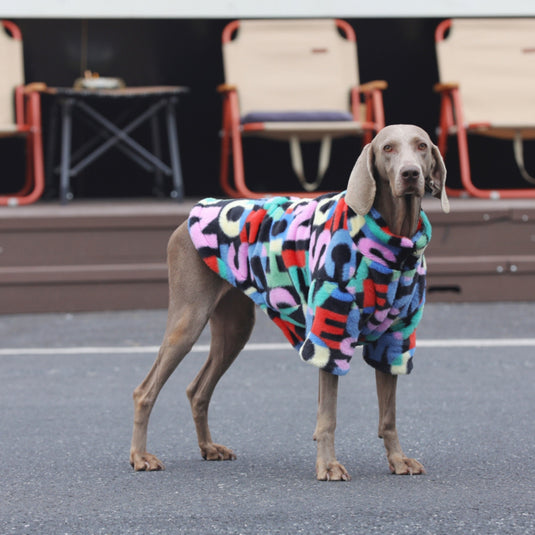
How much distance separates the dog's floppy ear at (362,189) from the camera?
2980 mm

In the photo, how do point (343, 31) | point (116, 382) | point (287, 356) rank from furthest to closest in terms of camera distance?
1. point (343, 31)
2. point (287, 356)
3. point (116, 382)

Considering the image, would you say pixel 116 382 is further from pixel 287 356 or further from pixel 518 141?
pixel 518 141

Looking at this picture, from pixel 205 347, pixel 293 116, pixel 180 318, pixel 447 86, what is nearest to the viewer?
pixel 180 318

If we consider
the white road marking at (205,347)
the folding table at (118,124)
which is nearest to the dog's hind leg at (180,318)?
the white road marking at (205,347)

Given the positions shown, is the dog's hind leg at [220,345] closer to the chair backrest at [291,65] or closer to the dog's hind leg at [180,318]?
the dog's hind leg at [180,318]

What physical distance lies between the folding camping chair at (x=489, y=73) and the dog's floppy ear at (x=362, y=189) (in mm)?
4446

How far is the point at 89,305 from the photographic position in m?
6.18

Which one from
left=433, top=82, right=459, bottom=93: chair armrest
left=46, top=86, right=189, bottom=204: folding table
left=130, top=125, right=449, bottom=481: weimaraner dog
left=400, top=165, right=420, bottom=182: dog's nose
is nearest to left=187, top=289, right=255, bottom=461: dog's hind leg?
left=130, top=125, right=449, bottom=481: weimaraner dog

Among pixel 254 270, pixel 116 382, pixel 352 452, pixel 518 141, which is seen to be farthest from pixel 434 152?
pixel 518 141

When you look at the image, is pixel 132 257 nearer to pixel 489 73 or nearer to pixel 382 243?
pixel 489 73

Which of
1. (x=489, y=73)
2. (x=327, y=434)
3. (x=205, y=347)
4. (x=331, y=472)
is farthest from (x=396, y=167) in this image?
(x=489, y=73)

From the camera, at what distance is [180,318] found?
3.41m

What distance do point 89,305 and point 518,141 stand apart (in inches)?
129

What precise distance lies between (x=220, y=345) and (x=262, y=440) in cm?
38
